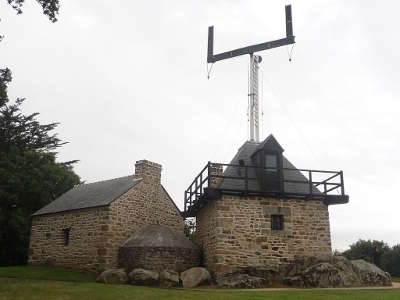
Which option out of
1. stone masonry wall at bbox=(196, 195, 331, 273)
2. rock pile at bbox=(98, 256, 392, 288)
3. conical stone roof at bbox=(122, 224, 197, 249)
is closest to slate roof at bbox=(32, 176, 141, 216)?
conical stone roof at bbox=(122, 224, 197, 249)

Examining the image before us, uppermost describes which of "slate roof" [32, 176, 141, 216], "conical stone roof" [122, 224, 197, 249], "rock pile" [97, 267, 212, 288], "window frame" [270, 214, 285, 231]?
"slate roof" [32, 176, 141, 216]

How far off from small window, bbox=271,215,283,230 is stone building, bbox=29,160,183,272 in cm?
642

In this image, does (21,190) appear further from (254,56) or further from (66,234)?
(254,56)

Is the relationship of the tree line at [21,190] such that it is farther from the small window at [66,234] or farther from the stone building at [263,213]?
the stone building at [263,213]

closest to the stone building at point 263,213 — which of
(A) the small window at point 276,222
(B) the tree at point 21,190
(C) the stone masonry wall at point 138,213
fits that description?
(A) the small window at point 276,222

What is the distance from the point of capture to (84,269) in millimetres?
21625

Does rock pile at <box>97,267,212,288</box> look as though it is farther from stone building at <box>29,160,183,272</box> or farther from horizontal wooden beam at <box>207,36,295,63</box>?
horizontal wooden beam at <box>207,36,295,63</box>

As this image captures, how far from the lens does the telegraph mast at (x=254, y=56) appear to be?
2270 cm

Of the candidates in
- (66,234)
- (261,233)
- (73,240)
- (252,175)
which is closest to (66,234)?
(66,234)

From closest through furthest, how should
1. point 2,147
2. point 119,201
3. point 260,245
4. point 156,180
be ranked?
point 260,245
point 119,201
point 156,180
point 2,147

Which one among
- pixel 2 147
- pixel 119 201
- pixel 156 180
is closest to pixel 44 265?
pixel 119 201

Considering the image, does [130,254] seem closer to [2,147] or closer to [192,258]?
[192,258]

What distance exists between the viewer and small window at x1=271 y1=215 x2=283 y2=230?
19.6 m

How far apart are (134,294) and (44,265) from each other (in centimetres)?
1256
